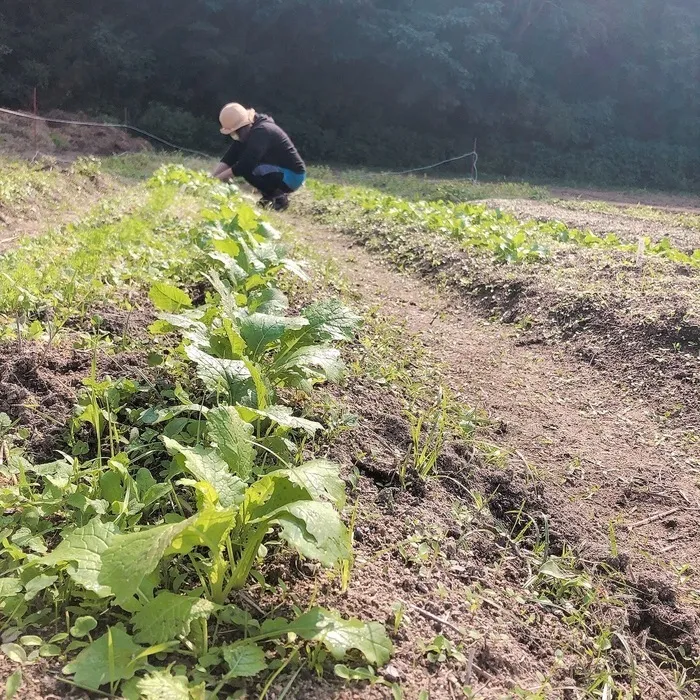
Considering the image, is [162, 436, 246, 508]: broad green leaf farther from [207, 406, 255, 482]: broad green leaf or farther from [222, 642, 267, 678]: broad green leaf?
[222, 642, 267, 678]: broad green leaf

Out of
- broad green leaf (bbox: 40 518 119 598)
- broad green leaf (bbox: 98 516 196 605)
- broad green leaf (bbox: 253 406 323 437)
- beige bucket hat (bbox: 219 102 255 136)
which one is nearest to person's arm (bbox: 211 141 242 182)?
beige bucket hat (bbox: 219 102 255 136)

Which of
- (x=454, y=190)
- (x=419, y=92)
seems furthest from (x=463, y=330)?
(x=419, y=92)

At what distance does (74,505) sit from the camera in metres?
1.50

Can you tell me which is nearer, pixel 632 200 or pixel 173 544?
pixel 173 544

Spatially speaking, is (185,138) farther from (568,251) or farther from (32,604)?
(32,604)

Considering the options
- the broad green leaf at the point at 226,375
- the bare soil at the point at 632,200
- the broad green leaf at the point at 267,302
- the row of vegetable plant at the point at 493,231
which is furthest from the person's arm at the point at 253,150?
the bare soil at the point at 632,200

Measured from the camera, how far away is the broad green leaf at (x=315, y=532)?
→ 1.25 metres

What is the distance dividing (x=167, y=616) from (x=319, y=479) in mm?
428

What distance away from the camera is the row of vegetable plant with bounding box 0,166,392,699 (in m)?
1.18

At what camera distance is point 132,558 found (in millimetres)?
1144

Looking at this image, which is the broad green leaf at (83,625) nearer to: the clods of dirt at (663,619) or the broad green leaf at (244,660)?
the broad green leaf at (244,660)

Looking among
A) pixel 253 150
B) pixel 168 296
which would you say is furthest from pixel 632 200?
pixel 168 296

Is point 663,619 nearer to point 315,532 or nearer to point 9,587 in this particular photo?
point 315,532

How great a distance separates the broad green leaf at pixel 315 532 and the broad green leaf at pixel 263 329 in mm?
863
